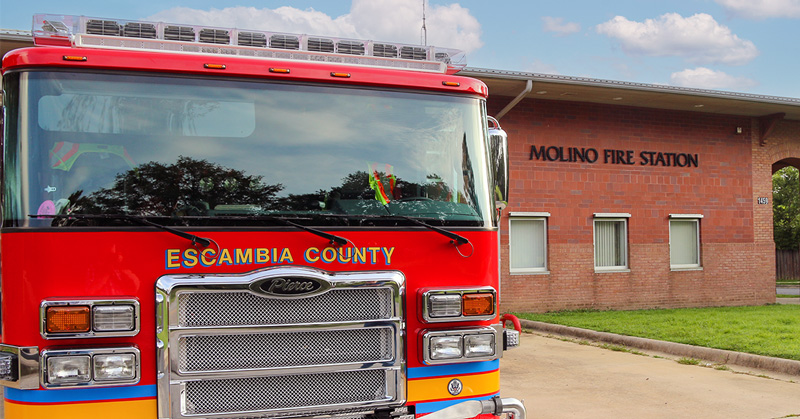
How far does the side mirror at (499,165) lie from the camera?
488cm

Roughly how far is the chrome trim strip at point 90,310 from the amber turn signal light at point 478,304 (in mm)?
1831

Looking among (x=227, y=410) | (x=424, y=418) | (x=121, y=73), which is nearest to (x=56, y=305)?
(x=227, y=410)

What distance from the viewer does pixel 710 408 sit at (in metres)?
7.41

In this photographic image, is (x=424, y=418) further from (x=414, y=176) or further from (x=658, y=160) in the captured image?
(x=658, y=160)

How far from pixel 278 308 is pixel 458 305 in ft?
3.51

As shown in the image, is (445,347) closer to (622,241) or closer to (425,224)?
(425,224)

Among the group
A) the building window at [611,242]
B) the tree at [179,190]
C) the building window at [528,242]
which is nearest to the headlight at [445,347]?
the tree at [179,190]

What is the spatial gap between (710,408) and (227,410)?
522 cm

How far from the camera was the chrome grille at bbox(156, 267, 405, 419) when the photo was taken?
13.1 feet

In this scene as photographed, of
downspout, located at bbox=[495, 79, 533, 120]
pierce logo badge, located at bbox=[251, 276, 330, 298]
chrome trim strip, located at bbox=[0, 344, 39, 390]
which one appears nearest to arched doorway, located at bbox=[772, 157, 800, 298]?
downspout, located at bbox=[495, 79, 533, 120]

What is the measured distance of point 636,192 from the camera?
17688mm

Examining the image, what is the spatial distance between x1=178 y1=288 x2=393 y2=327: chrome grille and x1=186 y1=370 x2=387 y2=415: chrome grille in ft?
1.11

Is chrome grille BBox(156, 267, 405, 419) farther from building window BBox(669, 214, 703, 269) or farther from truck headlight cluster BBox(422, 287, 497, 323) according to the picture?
building window BBox(669, 214, 703, 269)

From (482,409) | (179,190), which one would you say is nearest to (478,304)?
(482,409)
